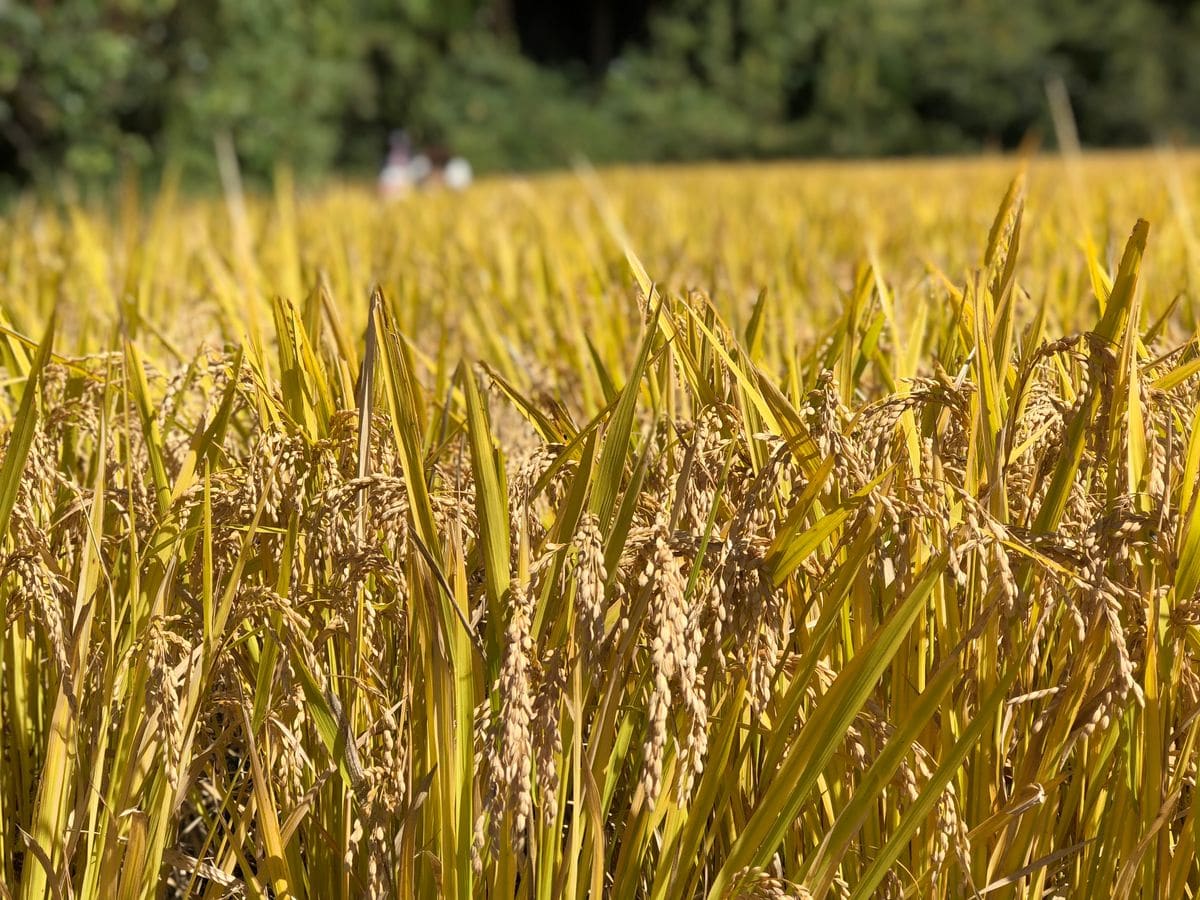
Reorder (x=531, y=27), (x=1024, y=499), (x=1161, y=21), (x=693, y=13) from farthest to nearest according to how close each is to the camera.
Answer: (x=531, y=27) < (x=693, y=13) < (x=1161, y=21) < (x=1024, y=499)

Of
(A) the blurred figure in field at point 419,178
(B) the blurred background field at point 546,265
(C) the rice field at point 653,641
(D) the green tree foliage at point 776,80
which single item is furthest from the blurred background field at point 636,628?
(D) the green tree foliage at point 776,80

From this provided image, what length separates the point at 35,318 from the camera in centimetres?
169

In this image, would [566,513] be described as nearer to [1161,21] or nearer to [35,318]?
[35,318]

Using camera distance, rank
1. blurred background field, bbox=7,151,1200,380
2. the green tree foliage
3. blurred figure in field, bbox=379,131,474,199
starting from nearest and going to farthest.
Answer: blurred background field, bbox=7,151,1200,380 < blurred figure in field, bbox=379,131,474,199 < the green tree foliage

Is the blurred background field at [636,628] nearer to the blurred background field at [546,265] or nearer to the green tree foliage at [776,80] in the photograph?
the blurred background field at [546,265]

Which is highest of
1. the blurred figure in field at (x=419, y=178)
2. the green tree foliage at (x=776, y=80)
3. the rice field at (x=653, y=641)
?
the green tree foliage at (x=776, y=80)

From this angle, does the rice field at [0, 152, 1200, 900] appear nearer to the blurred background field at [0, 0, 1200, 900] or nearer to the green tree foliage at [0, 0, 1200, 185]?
the blurred background field at [0, 0, 1200, 900]

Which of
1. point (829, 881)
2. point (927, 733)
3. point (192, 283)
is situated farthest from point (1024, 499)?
point (192, 283)

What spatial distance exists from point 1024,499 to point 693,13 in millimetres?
24702

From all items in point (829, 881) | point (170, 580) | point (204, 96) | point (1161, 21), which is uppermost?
point (1161, 21)

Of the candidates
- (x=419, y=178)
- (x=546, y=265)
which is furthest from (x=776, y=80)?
(x=546, y=265)

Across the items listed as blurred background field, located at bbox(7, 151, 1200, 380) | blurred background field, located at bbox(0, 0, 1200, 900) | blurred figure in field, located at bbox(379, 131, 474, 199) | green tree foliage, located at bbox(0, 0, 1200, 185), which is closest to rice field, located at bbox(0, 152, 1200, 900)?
blurred background field, located at bbox(0, 0, 1200, 900)

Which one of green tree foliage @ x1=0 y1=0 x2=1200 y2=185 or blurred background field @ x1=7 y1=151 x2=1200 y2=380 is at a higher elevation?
green tree foliage @ x1=0 y1=0 x2=1200 y2=185

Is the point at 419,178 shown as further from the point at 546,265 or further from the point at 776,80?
the point at 776,80
